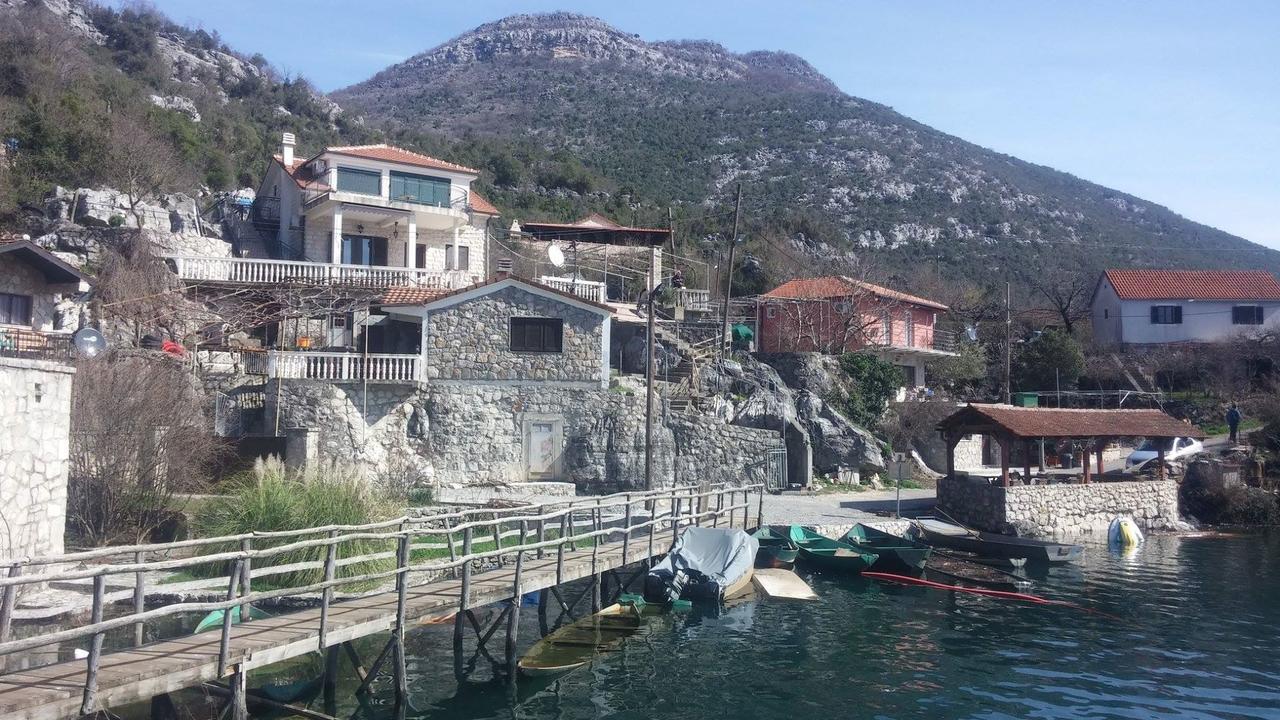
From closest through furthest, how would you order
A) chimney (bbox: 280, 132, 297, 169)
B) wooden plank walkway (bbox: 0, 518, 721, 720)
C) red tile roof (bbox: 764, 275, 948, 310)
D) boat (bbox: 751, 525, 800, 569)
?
wooden plank walkway (bbox: 0, 518, 721, 720)
boat (bbox: 751, 525, 800, 569)
chimney (bbox: 280, 132, 297, 169)
red tile roof (bbox: 764, 275, 948, 310)

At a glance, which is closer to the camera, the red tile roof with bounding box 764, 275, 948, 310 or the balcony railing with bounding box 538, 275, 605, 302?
the balcony railing with bounding box 538, 275, 605, 302

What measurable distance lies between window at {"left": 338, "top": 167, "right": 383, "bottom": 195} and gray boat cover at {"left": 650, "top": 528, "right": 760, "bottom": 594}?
77.2 feet

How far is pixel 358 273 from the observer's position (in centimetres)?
3556

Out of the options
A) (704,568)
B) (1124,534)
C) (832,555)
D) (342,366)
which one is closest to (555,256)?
(342,366)

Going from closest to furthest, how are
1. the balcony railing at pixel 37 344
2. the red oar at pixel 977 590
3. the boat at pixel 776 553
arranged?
1. the balcony railing at pixel 37 344
2. the red oar at pixel 977 590
3. the boat at pixel 776 553

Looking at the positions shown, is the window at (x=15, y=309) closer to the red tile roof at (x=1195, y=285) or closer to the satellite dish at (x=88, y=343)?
the satellite dish at (x=88, y=343)

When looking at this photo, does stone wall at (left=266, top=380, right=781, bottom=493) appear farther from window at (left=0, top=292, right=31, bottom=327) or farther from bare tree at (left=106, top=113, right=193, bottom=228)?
bare tree at (left=106, top=113, right=193, bottom=228)

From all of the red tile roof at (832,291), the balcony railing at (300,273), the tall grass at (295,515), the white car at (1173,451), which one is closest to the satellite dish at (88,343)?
the tall grass at (295,515)

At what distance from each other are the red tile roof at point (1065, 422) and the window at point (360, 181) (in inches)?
925

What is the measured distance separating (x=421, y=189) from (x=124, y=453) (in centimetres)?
2319

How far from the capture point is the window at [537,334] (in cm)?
3148

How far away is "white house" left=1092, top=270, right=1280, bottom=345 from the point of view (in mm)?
51125

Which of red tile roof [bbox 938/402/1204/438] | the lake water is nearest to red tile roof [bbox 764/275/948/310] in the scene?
red tile roof [bbox 938/402/1204/438]

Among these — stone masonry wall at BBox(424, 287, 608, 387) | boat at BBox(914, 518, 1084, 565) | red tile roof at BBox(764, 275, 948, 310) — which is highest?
red tile roof at BBox(764, 275, 948, 310)
